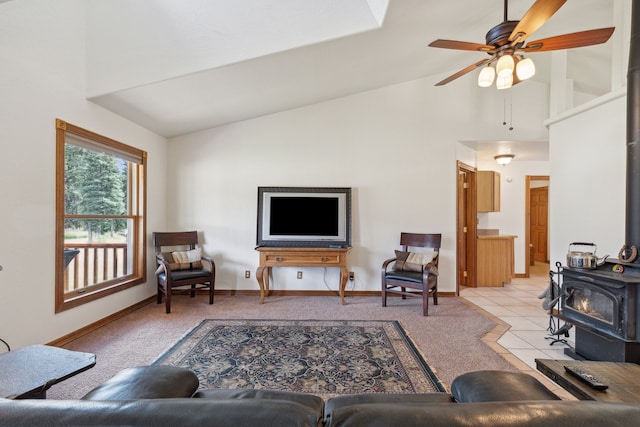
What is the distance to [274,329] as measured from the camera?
9.53 feet

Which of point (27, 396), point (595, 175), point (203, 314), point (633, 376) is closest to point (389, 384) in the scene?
point (633, 376)

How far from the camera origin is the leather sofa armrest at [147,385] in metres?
1.01

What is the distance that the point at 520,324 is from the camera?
312 centimetres

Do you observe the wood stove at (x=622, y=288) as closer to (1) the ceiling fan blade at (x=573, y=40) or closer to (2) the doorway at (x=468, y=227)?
(1) the ceiling fan blade at (x=573, y=40)

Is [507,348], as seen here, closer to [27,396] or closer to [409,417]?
[409,417]

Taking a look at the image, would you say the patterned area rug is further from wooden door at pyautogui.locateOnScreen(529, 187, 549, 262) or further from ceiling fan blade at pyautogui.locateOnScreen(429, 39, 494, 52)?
wooden door at pyautogui.locateOnScreen(529, 187, 549, 262)

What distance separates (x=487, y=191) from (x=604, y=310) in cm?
314

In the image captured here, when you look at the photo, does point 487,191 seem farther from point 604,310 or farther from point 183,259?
point 183,259

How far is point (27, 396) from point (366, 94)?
438 cm

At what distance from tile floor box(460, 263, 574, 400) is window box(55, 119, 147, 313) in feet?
13.0

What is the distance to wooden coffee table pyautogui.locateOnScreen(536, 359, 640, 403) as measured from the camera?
1.06 meters

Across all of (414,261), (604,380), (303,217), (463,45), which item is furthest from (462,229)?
(604,380)

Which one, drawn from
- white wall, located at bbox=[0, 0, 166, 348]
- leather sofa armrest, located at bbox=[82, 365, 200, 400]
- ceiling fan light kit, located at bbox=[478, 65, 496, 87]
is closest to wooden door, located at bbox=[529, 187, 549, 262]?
ceiling fan light kit, located at bbox=[478, 65, 496, 87]

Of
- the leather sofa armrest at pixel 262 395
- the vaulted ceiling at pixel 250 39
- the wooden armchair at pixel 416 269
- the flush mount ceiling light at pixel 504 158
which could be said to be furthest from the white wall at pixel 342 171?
the leather sofa armrest at pixel 262 395
